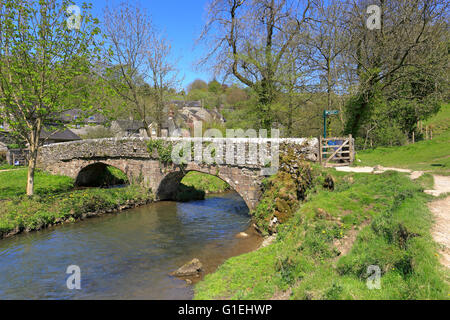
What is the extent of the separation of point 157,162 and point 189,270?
1083cm

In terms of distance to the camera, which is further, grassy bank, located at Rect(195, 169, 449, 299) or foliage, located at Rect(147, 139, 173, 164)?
foliage, located at Rect(147, 139, 173, 164)

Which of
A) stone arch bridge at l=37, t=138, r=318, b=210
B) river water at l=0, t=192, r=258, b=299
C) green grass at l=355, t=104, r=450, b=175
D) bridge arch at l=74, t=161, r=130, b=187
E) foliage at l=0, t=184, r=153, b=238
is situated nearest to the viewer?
river water at l=0, t=192, r=258, b=299

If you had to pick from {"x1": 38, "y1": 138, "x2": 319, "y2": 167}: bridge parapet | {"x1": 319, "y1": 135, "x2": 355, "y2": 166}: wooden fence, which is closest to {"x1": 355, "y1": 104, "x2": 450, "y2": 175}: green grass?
{"x1": 319, "y1": 135, "x2": 355, "y2": 166}: wooden fence

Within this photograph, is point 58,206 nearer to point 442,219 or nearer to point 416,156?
point 442,219

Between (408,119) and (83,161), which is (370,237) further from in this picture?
(408,119)

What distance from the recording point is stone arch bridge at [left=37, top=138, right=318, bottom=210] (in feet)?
45.3

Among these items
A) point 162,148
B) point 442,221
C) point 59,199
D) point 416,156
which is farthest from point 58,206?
point 416,156

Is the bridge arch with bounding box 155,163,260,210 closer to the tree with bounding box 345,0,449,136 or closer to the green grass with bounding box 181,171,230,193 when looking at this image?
the green grass with bounding box 181,171,230,193

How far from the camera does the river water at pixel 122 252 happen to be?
8.64 metres

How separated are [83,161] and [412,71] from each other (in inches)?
964

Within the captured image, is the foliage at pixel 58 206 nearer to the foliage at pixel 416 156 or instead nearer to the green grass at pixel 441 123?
the foliage at pixel 416 156

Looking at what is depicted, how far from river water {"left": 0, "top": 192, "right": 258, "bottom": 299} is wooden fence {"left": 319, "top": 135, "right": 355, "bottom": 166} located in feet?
17.3

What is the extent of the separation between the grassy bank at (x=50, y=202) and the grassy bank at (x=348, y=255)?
34.5ft

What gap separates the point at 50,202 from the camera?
16.3 meters
